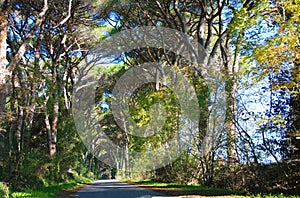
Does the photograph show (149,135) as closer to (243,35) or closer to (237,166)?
(237,166)

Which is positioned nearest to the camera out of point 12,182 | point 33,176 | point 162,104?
point 12,182

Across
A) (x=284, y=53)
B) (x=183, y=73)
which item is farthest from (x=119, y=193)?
(x=284, y=53)

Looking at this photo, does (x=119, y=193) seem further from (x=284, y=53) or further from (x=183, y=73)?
(x=284, y=53)

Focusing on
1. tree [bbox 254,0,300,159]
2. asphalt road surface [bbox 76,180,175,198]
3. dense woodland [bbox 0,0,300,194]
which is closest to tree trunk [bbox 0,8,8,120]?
dense woodland [bbox 0,0,300,194]

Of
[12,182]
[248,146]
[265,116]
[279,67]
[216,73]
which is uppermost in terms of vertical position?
[216,73]

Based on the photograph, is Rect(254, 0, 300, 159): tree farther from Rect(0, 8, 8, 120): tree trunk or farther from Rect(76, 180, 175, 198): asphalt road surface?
Rect(0, 8, 8, 120): tree trunk

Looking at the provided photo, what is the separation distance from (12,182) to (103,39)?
12.5 metres

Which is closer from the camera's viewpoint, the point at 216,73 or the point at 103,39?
the point at 216,73

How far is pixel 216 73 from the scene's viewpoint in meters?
16.1

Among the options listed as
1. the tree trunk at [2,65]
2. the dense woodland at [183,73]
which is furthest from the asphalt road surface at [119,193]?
the tree trunk at [2,65]

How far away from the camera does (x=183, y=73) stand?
717 inches

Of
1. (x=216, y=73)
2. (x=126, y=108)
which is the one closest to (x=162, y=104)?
(x=216, y=73)

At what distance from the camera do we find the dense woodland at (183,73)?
11523 mm

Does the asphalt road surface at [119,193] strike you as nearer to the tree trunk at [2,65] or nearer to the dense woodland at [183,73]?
the dense woodland at [183,73]
